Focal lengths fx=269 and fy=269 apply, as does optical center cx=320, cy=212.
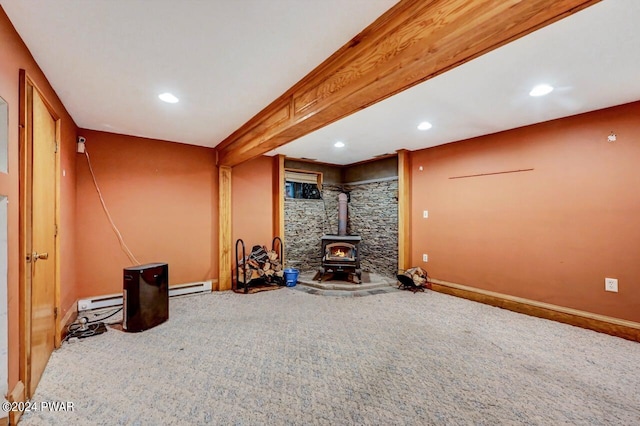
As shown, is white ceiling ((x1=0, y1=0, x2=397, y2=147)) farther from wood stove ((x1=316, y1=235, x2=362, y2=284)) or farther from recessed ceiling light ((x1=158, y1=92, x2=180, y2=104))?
wood stove ((x1=316, y1=235, x2=362, y2=284))

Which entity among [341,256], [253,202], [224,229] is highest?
[253,202]

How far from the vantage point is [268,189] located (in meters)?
4.84

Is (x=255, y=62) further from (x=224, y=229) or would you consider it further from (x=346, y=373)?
(x=224, y=229)

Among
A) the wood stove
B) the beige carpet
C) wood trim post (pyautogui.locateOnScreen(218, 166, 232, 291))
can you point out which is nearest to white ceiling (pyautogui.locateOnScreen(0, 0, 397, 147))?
wood trim post (pyautogui.locateOnScreen(218, 166, 232, 291))

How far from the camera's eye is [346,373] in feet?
6.54

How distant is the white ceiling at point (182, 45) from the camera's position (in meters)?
1.40

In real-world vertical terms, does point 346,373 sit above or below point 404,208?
below

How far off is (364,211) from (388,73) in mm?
4119

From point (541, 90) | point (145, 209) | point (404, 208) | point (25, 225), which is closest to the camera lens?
point (25, 225)

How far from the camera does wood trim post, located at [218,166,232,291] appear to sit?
13.9 feet

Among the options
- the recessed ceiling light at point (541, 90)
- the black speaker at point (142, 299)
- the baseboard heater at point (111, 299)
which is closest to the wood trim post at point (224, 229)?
the baseboard heater at point (111, 299)

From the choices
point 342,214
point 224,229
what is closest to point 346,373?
point 224,229

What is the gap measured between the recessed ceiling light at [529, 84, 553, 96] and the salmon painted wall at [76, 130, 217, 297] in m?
4.02

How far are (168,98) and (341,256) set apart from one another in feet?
11.2
